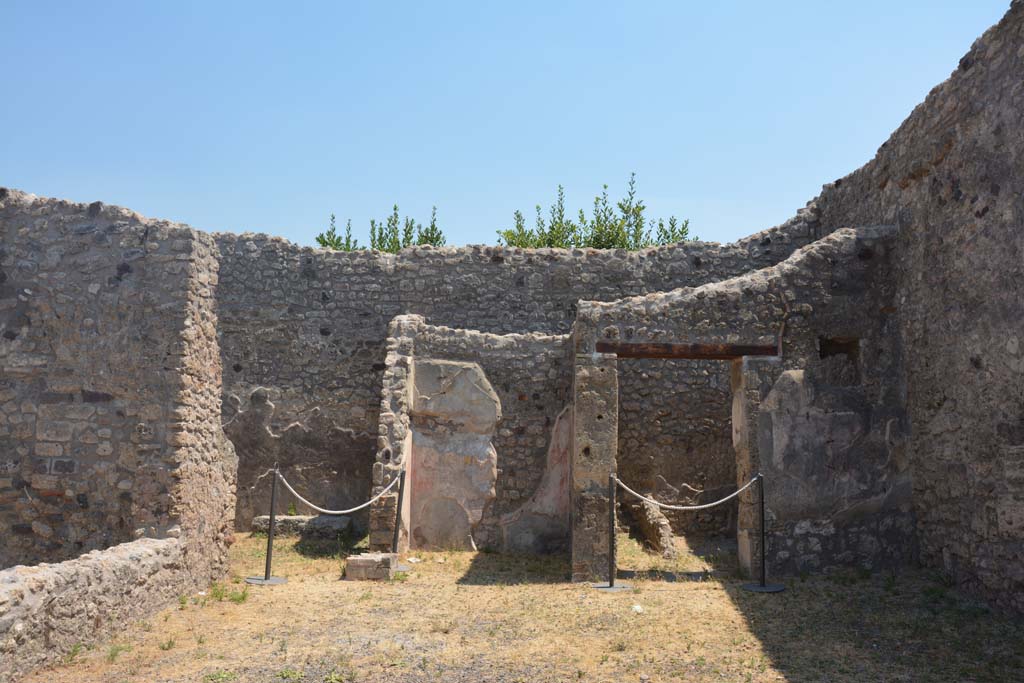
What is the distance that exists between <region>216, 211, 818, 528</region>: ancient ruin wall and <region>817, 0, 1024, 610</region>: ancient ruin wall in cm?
377

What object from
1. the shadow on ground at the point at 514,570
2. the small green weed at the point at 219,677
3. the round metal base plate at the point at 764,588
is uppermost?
the round metal base plate at the point at 764,588

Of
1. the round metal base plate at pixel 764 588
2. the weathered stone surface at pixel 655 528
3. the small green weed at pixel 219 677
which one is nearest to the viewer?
the small green weed at pixel 219 677

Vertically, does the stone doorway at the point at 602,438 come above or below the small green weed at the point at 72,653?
above

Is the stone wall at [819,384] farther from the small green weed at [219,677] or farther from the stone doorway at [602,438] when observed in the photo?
the small green weed at [219,677]

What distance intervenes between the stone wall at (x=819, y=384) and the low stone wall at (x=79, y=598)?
14.9 feet

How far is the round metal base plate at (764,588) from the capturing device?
792cm

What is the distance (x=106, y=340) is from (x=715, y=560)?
682 cm

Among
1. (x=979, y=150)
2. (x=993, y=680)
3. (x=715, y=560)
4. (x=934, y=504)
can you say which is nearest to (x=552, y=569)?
(x=715, y=560)

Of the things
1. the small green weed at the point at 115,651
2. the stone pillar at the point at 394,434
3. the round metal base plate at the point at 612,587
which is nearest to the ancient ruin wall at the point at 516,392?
the stone pillar at the point at 394,434

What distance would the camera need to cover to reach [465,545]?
1000 cm

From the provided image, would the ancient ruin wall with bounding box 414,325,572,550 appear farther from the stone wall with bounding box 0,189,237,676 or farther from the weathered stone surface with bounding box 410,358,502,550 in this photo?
the stone wall with bounding box 0,189,237,676

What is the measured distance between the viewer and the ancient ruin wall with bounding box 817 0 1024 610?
699cm

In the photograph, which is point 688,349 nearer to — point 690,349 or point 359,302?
point 690,349

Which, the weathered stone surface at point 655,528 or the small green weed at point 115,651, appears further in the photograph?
the weathered stone surface at point 655,528
